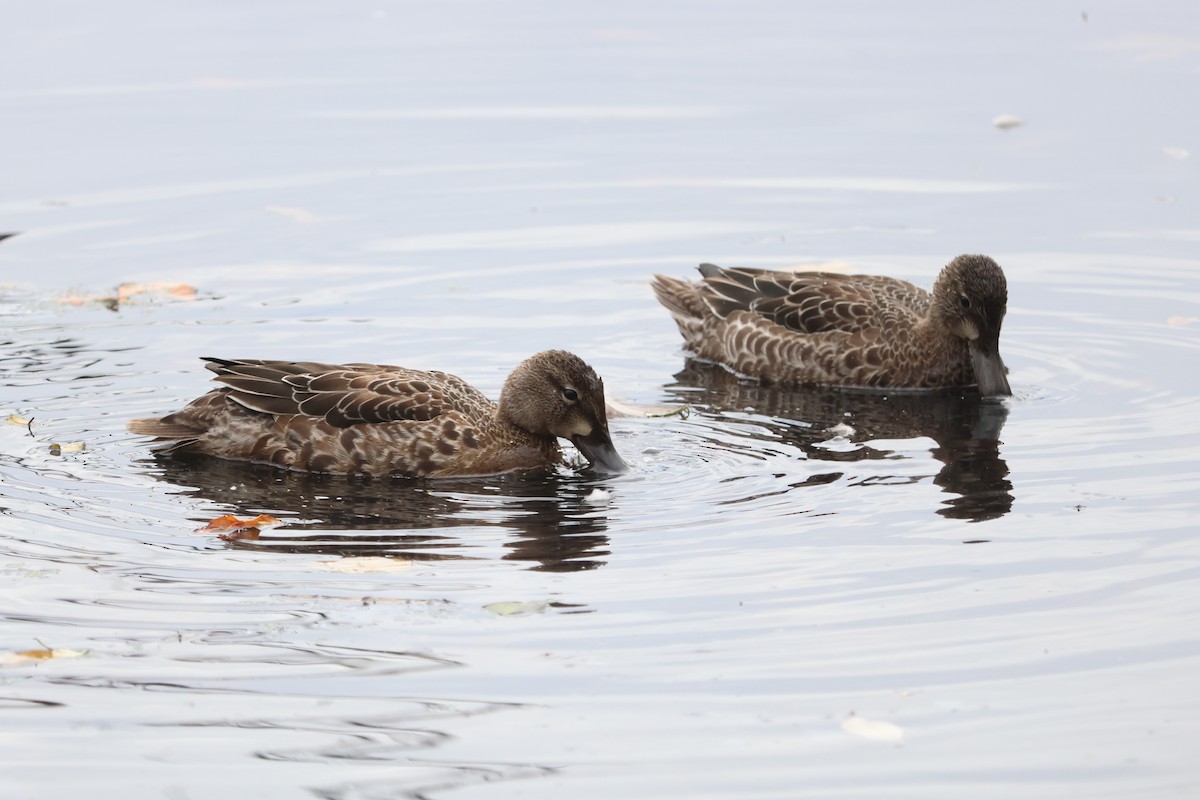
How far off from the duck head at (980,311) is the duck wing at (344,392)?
156 inches

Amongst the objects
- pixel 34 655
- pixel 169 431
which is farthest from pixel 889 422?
pixel 34 655

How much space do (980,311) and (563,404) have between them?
3.86 meters

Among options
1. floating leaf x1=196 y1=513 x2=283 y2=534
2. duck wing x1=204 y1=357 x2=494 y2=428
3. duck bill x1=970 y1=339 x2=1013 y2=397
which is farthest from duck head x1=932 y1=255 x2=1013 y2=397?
floating leaf x1=196 y1=513 x2=283 y2=534

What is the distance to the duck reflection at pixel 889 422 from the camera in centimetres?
1114

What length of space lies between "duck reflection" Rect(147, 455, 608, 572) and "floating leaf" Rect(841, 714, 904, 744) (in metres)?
2.36

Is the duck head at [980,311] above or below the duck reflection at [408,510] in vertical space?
above

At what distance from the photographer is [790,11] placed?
88.7ft

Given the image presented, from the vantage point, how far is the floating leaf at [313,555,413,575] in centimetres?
945

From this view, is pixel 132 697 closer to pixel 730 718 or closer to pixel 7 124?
pixel 730 718

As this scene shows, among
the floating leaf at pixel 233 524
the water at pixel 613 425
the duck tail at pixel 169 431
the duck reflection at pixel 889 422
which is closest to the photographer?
the water at pixel 613 425

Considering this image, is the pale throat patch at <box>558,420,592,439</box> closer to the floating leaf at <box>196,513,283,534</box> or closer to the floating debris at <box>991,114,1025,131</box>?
the floating leaf at <box>196,513,283,534</box>

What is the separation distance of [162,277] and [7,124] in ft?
19.8

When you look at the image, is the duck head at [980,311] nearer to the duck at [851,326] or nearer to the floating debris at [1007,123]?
the duck at [851,326]

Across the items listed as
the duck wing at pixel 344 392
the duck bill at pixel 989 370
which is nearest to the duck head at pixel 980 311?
the duck bill at pixel 989 370
